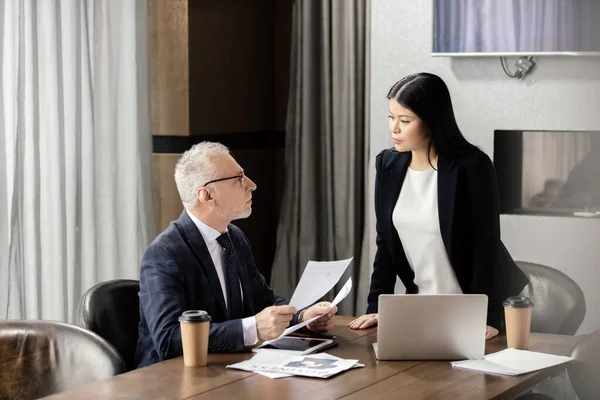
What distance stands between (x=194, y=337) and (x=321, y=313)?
1.27 ft

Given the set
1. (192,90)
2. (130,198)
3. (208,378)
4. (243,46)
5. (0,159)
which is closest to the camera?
(208,378)

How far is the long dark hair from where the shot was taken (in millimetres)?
2271

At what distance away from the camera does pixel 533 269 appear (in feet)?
8.22

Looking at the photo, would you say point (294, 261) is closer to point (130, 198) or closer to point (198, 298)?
point (130, 198)

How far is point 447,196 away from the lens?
2.27 metres

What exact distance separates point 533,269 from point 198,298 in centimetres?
96

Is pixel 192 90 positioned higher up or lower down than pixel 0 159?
higher up

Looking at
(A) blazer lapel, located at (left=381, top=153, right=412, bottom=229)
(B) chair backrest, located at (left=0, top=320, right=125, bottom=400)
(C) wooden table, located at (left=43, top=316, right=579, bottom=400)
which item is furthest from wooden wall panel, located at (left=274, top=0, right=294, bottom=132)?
(C) wooden table, located at (left=43, top=316, right=579, bottom=400)

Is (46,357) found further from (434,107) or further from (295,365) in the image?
(434,107)

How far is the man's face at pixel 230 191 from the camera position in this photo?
2.25 m

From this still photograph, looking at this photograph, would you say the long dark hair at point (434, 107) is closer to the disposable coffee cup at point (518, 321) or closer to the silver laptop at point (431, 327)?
the disposable coffee cup at point (518, 321)

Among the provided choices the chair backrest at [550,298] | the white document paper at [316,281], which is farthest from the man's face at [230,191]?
the chair backrest at [550,298]

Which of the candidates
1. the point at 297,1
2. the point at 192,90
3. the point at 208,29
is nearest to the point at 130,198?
the point at 192,90

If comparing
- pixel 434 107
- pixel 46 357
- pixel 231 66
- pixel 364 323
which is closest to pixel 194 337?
pixel 46 357
